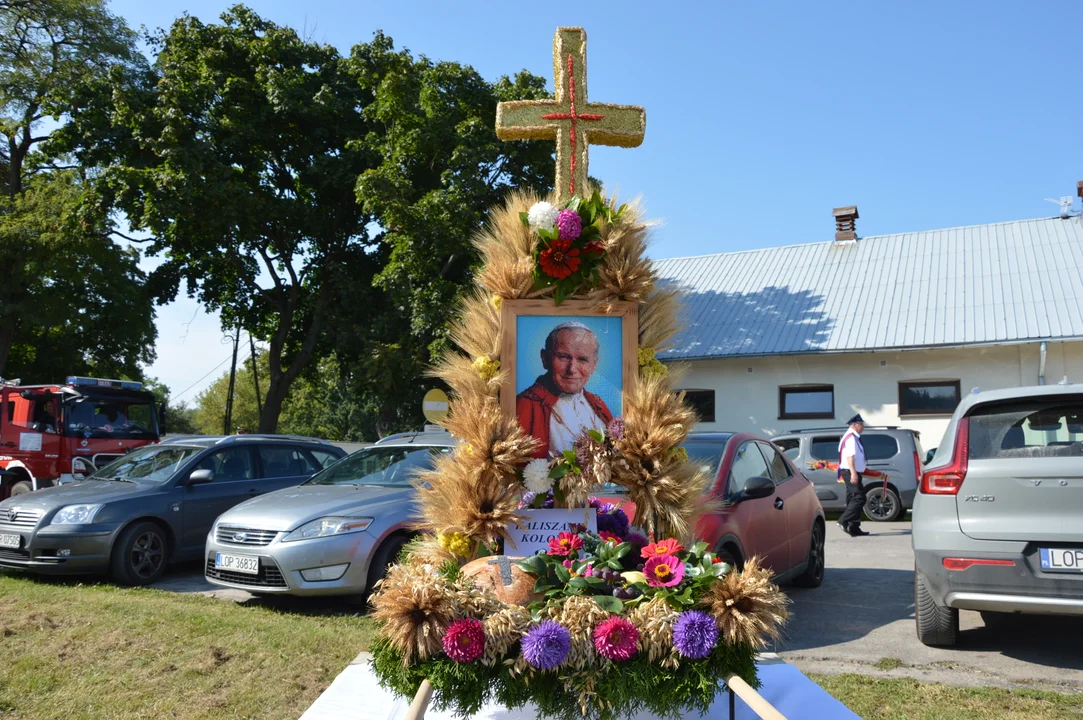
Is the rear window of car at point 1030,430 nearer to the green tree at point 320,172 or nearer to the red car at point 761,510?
the red car at point 761,510

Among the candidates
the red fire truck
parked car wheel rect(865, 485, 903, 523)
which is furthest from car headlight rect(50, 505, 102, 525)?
parked car wheel rect(865, 485, 903, 523)

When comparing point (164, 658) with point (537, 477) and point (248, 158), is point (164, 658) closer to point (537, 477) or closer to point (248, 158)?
point (537, 477)

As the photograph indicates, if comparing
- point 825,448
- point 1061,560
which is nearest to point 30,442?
point 825,448

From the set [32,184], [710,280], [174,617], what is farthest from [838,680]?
[32,184]

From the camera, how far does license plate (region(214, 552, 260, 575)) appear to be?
24.3 ft

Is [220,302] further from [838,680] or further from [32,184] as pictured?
[838,680]

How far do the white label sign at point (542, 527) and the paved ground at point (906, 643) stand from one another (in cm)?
282

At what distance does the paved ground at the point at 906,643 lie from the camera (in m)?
5.38

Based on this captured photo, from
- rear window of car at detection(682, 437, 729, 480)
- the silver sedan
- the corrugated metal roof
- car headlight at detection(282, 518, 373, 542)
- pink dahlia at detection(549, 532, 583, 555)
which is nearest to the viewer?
pink dahlia at detection(549, 532, 583, 555)

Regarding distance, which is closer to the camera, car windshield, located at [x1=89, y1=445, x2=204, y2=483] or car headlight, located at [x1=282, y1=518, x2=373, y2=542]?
car headlight, located at [x1=282, y1=518, x2=373, y2=542]

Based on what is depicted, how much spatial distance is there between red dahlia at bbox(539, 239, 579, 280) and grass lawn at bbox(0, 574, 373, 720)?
2873 mm

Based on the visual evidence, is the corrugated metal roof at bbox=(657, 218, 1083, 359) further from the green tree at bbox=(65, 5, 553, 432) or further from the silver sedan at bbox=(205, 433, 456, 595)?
the silver sedan at bbox=(205, 433, 456, 595)

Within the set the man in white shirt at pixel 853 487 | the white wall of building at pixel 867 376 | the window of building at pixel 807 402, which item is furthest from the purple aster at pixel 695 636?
the window of building at pixel 807 402

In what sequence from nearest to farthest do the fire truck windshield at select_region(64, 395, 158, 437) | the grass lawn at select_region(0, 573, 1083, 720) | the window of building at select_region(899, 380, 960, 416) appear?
the grass lawn at select_region(0, 573, 1083, 720)
the fire truck windshield at select_region(64, 395, 158, 437)
the window of building at select_region(899, 380, 960, 416)
